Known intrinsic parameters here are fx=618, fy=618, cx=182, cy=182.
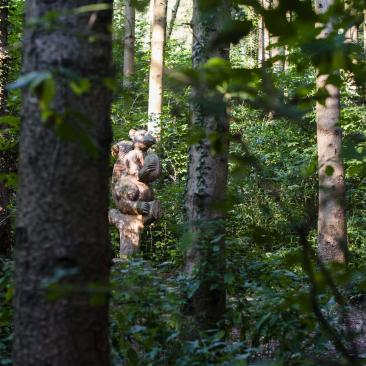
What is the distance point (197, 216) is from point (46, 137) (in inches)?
129

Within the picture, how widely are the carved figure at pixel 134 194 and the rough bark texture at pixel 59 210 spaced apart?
30.3 feet

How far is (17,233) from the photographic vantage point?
6.48ft

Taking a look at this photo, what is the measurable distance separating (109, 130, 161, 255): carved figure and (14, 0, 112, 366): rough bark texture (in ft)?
30.3

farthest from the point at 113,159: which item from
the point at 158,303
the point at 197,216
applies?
the point at 158,303

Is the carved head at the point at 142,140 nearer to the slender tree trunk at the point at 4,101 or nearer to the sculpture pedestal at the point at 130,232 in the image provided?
the sculpture pedestal at the point at 130,232

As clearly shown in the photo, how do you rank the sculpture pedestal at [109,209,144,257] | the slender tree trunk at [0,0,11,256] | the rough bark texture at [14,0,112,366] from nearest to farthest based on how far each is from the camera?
the rough bark texture at [14,0,112,366]
the slender tree trunk at [0,0,11,256]
the sculpture pedestal at [109,209,144,257]

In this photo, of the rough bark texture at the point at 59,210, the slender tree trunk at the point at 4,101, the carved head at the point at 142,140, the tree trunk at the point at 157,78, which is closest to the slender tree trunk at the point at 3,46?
the slender tree trunk at the point at 4,101

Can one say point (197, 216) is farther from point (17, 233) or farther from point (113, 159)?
point (113, 159)

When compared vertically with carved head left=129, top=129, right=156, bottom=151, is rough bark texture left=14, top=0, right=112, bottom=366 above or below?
below

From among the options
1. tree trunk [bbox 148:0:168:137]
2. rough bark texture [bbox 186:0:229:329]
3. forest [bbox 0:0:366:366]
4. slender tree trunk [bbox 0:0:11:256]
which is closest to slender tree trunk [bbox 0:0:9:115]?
slender tree trunk [bbox 0:0:11:256]

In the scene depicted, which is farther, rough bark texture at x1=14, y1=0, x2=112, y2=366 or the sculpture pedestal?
the sculpture pedestal

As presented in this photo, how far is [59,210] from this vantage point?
6.18 feet

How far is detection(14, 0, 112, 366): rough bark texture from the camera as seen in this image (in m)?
1.88

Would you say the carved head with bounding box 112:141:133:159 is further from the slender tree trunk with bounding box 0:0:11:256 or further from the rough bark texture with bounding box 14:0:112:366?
the rough bark texture with bounding box 14:0:112:366
